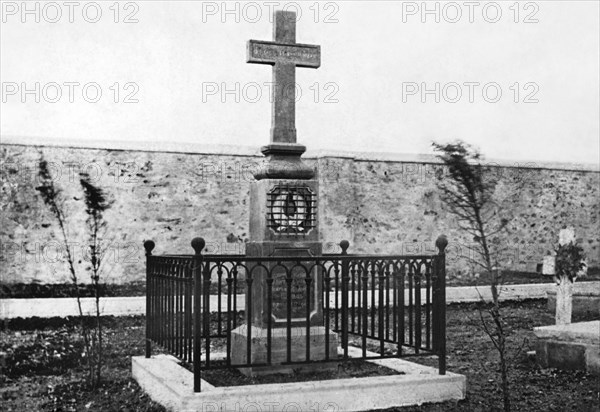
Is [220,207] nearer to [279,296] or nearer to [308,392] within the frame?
[279,296]

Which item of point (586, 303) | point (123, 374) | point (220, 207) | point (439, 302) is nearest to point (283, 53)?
point (439, 302)

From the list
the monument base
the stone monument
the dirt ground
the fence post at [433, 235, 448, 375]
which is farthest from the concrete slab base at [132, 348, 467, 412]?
the stone monument

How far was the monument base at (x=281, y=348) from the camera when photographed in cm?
658

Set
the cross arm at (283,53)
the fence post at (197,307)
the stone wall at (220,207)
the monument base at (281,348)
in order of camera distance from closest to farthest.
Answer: the fence post at (197,307), the monument base at (281,348), the cross arm at (283,53), the stone wall at (220,207)

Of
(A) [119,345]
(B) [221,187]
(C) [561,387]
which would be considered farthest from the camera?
(B) [221,187]

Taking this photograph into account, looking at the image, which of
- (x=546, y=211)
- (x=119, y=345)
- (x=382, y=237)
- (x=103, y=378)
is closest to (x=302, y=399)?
(x=103, y=378)

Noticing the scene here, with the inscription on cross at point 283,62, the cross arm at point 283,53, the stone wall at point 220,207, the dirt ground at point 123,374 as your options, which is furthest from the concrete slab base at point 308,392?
the stone wall at point 220,207

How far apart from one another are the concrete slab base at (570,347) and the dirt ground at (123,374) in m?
0.12

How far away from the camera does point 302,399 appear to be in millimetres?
5602

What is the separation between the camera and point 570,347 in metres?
7.45

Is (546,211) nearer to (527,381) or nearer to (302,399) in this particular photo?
(527,381)

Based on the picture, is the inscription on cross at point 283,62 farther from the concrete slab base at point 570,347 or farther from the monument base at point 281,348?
the concrete slab base at point 570,347

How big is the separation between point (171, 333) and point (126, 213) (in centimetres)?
754

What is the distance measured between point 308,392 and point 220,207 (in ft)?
29.1
